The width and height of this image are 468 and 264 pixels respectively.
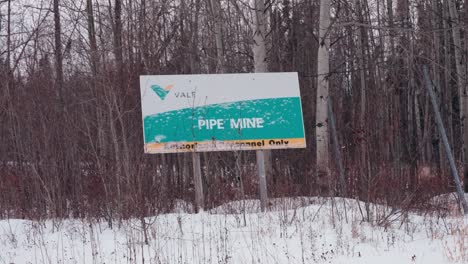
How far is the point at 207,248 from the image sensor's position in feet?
20.2

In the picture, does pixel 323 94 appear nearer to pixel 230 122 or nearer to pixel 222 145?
pixel 230 122

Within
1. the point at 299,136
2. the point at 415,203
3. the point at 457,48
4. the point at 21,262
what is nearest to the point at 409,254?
the point at 415,203

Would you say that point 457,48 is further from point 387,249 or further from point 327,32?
point 387,249

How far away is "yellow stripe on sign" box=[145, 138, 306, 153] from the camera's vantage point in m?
7.80

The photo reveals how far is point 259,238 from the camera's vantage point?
246 inches

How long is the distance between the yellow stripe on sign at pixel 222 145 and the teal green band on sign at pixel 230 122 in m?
0.06

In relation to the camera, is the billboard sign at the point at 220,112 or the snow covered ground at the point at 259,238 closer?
the snow covered ground at the point at 259,238

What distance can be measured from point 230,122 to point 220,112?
209mm

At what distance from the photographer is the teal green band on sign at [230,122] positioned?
7.89 metres

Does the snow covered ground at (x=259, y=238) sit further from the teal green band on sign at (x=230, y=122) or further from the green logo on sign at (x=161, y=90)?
the green logo on sign at (x=161, y=90)

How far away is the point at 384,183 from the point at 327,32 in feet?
14.6

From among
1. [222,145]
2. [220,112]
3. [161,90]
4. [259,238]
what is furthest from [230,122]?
[259,238]

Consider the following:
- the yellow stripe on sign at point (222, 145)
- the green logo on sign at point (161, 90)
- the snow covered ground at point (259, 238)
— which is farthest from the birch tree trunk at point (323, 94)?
the green logo on sign at point (161, 90)

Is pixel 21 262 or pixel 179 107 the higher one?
pixel 179 107
